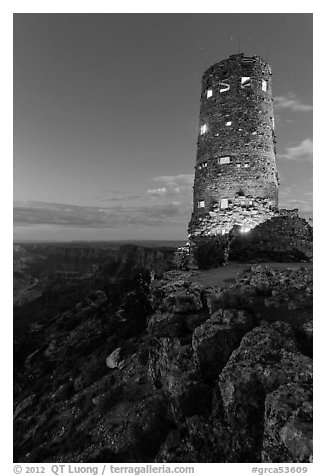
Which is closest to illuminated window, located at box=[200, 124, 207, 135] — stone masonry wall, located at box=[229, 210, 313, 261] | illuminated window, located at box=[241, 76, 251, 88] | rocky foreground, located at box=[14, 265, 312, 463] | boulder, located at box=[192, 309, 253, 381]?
illuminated window, located at box=[241, 76, 251, 88]

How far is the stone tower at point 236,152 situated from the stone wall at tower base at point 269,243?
189 centimetres

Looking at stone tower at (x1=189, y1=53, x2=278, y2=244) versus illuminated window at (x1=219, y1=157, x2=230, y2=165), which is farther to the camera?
illuminated window at (x1=219, y1=157, x2=230, y2=165)

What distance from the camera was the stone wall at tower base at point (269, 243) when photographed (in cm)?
2345

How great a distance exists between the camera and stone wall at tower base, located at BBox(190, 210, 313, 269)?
923 inches

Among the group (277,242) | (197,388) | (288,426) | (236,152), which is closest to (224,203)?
(236,152)

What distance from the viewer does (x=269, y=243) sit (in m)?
24.0

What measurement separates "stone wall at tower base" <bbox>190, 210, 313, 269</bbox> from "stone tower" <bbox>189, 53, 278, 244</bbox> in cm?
189

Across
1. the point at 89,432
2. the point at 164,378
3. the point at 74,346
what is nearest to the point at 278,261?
the point at 164,378

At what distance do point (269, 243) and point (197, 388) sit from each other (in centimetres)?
1480

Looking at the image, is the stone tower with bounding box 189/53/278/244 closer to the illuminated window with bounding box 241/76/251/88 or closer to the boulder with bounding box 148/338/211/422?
the illuminated window with bounding box 241/76/251/88

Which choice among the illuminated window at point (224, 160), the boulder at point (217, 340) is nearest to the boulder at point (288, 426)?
the boulder at point (217, 340)

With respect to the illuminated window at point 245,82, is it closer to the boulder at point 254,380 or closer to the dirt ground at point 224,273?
the dirt ground at point 224,273
